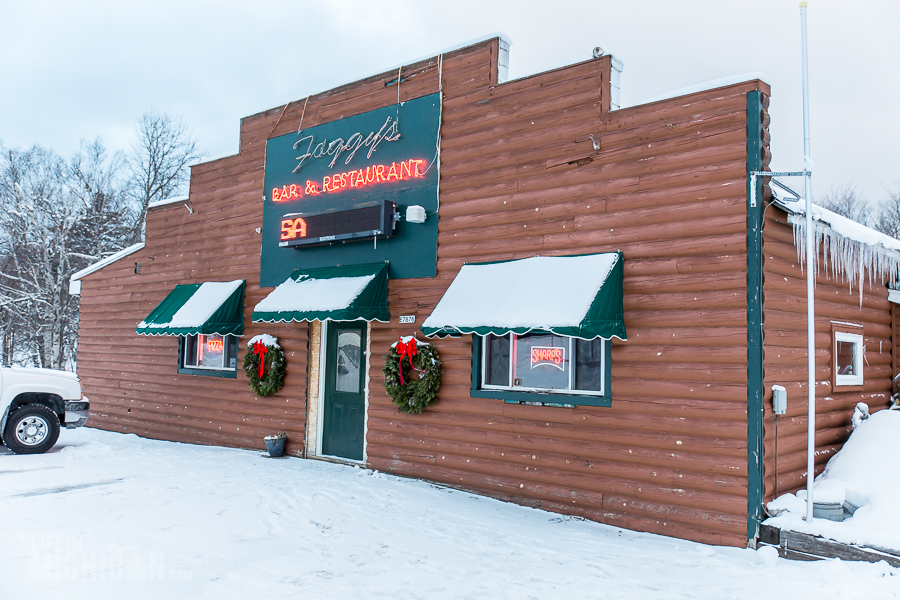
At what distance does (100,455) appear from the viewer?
9000mm

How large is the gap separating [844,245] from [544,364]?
3.47 m

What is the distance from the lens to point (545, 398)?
6.45 meters

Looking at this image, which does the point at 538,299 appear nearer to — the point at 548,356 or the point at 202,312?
the point at 548,356

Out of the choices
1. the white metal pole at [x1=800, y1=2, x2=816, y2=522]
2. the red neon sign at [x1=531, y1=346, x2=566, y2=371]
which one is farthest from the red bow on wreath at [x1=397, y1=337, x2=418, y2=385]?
the white metal pole at [x1=800, y1=2, x2=816, y2=522]

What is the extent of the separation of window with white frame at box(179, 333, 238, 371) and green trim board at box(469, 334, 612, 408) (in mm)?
5033

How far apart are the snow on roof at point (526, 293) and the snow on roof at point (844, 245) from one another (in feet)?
5.76

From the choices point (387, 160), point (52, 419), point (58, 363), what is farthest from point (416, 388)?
point (58, 363)

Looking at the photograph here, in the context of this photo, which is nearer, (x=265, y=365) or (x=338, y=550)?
(x=338, y=550)

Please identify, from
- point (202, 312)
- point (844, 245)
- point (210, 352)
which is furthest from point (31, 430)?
point (844, 245)

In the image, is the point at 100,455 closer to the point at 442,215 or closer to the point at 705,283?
the point at 442,215

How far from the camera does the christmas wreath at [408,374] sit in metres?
7.46

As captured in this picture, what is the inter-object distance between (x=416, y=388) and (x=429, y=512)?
1754 mm

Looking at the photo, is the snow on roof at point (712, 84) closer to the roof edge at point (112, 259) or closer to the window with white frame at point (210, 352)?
the window with white frame at point (210, 352)

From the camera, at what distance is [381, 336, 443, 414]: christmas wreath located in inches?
294
